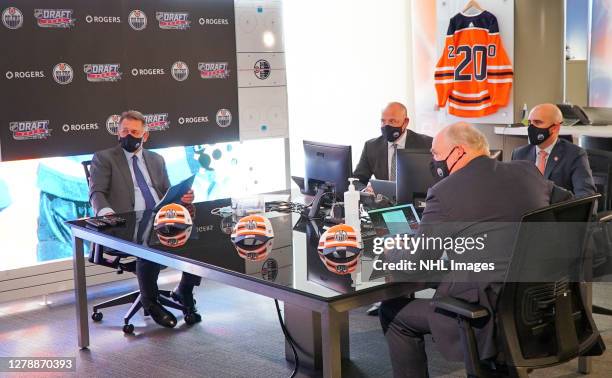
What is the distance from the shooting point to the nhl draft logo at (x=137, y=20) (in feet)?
20.4

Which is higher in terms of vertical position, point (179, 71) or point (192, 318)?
point (179, 71)

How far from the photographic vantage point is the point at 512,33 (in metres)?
7.04

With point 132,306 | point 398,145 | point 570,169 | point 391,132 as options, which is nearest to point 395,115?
point 391,132

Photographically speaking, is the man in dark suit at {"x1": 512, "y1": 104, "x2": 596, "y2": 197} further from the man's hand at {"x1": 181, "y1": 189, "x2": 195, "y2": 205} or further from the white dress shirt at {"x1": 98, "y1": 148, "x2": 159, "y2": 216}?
the white dress shirt at {"x1": 98, "y1": 148, "x2": 159, "y2": 216}

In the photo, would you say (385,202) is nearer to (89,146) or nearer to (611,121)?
(89,146)

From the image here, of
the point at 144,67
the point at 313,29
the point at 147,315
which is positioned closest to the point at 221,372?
the point at 147,315

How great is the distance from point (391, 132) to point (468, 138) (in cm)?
Result: 212

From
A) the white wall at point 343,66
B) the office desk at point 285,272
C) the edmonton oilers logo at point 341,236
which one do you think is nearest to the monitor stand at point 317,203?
the office desk at point 285,272

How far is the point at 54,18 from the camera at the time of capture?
230 inches

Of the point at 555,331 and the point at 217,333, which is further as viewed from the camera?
the point at 217,333

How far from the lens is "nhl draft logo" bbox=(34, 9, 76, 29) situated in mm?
5766

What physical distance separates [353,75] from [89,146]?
3.13 meters

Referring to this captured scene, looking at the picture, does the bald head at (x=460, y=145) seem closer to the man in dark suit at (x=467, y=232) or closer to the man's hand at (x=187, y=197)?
the man in dark suit at (x=467, y=232)

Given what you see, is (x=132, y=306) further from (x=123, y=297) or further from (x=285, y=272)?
(x=285, y=272)
